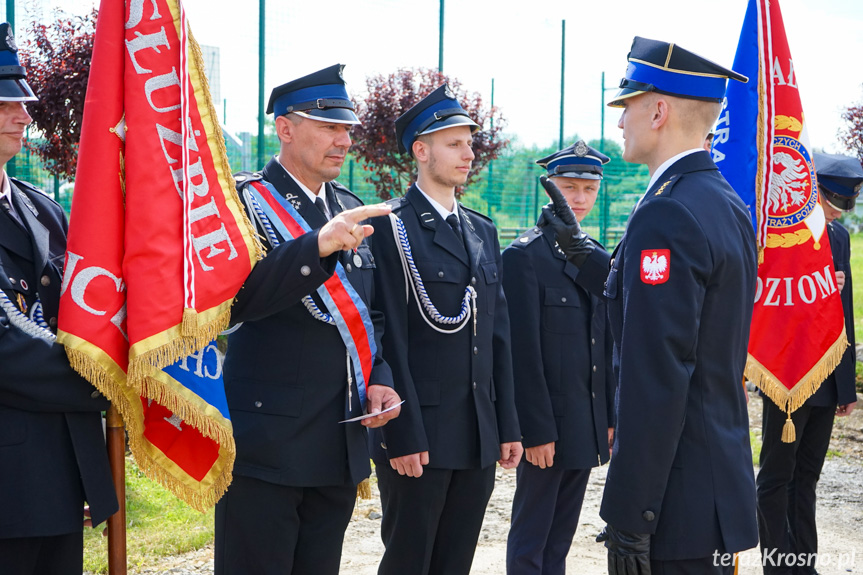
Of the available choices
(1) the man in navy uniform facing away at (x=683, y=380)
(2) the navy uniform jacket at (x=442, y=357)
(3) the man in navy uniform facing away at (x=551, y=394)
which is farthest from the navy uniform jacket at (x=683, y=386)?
(3) the man in navy uniform facing away at (x=551, y=394)

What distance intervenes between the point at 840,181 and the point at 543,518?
2425 millimetres

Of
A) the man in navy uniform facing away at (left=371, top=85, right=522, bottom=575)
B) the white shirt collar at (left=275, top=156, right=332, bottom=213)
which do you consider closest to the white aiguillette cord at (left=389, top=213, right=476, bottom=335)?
the man in navy uniform facing away at (left=371, top=85, right=522, bottom=575)

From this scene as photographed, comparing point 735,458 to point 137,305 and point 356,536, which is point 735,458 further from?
point 356,536

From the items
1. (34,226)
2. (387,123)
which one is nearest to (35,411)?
(34,226)

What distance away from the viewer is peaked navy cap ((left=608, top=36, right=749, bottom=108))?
2410mm

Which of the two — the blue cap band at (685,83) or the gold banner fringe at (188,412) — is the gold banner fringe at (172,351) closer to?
the gold banner fringe at (188,412)

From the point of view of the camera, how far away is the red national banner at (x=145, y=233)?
2.24 m

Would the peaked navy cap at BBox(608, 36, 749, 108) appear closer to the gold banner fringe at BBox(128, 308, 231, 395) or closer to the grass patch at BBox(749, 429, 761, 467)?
the gold banner fringe at BBox(128, 308, 231, 395)

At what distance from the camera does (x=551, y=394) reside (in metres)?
3.87

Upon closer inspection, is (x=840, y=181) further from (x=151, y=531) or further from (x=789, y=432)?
(x=151, y=531)

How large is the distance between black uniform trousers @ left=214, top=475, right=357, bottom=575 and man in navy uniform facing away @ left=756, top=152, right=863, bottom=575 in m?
2.41

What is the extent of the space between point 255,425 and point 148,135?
965mm

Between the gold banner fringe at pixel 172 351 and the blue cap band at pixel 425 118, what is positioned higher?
the blue cap band at pixel 425 118

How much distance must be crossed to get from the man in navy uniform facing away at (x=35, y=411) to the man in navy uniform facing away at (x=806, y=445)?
10.4 feet
